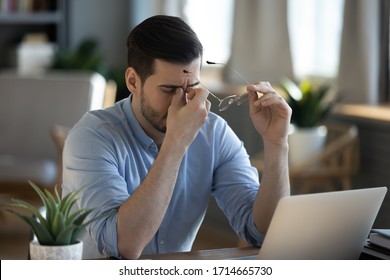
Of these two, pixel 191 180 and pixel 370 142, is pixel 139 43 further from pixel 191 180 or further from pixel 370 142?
pixel 370 142

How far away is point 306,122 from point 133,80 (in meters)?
2.32

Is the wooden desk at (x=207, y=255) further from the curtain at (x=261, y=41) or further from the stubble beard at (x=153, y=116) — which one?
the curtain at (x=261, y=41)

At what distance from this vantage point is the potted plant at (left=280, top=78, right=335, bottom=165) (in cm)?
414

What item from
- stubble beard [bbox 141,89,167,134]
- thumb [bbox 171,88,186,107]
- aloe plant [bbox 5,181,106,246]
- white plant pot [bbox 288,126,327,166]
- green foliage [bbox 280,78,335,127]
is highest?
thumb [bbox 171,88,186,107]

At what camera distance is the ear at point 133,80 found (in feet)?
6.55

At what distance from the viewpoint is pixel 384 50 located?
434 cm

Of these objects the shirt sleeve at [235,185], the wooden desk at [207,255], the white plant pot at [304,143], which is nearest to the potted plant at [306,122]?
the white plant pot at [304,143]

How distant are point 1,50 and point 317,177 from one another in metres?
3.39

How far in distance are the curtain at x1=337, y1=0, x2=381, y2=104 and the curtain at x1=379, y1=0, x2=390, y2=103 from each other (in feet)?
0.07

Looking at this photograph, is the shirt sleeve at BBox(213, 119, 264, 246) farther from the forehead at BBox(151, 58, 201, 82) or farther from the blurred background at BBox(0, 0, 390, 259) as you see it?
the blurred background at BBox(0, 0, 390, 259)

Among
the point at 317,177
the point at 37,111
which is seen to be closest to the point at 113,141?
the point at 317,177

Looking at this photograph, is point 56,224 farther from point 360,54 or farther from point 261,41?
point 261,41

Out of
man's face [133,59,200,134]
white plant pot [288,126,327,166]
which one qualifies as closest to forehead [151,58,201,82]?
man's face [133,59,200,134]

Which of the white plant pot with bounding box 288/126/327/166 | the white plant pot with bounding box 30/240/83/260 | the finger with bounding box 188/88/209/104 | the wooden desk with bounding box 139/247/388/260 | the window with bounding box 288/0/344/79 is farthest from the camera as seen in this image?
the window with bounding box 288/0/344/79
